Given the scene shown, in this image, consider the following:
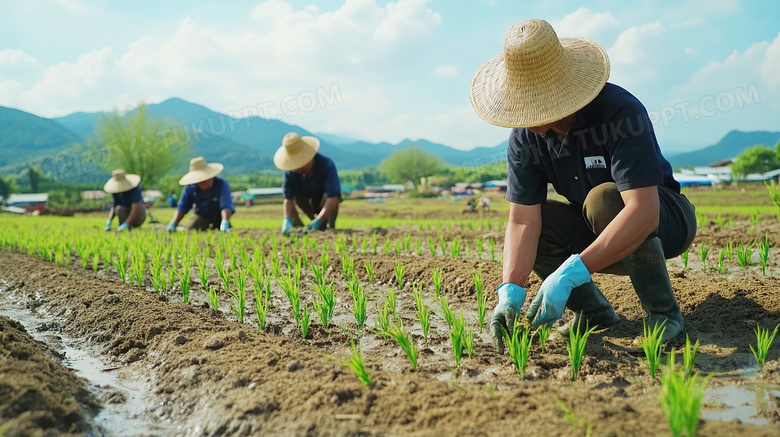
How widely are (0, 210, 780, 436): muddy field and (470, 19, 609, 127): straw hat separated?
37.9 inches

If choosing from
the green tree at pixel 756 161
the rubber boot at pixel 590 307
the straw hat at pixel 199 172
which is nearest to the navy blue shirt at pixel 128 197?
Result: the straw hat at pixel 199 172

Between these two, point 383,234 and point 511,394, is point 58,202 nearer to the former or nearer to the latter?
point 383,234

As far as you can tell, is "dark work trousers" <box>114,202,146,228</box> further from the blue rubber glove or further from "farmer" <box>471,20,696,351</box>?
the blue rubber glove

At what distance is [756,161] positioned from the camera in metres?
61.2

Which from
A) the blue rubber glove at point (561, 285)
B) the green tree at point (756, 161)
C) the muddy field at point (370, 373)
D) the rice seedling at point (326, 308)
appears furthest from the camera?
the green tree at point (756, 161)

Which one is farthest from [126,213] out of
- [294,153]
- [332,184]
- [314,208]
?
[332,184]

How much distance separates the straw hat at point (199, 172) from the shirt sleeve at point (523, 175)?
229 inches

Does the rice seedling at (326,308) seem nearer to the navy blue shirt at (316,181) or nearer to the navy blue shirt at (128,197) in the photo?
the navy blue shirt at (316,181)

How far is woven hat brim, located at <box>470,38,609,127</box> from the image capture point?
2.13m

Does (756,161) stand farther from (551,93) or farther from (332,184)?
(551,93)

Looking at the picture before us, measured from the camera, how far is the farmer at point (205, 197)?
7723 mm

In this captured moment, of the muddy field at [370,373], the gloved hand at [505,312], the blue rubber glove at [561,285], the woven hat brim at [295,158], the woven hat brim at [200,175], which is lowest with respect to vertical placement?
the muddy field at [370,373]

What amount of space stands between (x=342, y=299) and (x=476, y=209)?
1289 centimetres

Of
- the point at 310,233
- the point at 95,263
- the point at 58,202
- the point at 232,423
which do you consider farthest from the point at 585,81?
the point at 58,202
